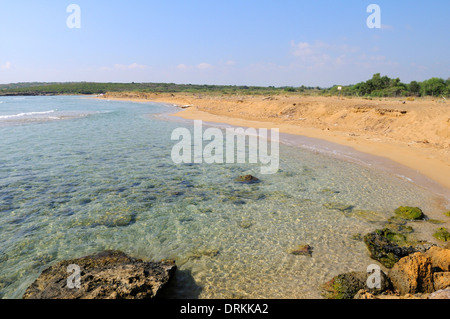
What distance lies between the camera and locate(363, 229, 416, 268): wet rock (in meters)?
6.16

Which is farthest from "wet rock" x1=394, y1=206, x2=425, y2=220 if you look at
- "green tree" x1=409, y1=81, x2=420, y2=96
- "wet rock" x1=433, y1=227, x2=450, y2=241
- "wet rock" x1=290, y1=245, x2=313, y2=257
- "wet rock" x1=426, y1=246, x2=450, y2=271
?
"green tree" x1=409, y1=81, x2=420, y2=96

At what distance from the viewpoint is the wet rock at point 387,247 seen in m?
6.16

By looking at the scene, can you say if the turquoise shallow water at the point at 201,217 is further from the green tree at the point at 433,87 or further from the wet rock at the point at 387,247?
the green tree at the point at 433,87

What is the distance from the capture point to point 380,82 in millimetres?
50219

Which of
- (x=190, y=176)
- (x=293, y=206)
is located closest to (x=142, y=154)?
(x=190, y=176)

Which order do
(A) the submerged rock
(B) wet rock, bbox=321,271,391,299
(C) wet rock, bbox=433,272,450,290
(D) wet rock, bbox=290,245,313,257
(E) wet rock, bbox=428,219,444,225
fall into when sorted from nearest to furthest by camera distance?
(C) wet rock, bbox=433,272,450,290 → (B) wet rock, bbox=321,271,391,299 → (D) wet rock, bbox=290,245,313,257 → (E) wet rock, bbox=428,219,444,225 → (A) the submerged rock

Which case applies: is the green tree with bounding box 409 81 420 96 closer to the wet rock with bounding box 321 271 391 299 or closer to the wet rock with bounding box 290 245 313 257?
the wet rock with bounding box 290 245 313 257

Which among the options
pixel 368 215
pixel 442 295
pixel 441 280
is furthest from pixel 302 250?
pixel 368 215

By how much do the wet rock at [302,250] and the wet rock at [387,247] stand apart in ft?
4.62

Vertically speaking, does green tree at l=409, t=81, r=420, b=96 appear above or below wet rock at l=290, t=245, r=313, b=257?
above

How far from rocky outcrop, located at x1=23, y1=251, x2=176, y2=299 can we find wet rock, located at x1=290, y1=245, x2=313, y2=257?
2975mm

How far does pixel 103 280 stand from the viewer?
15.5ft
